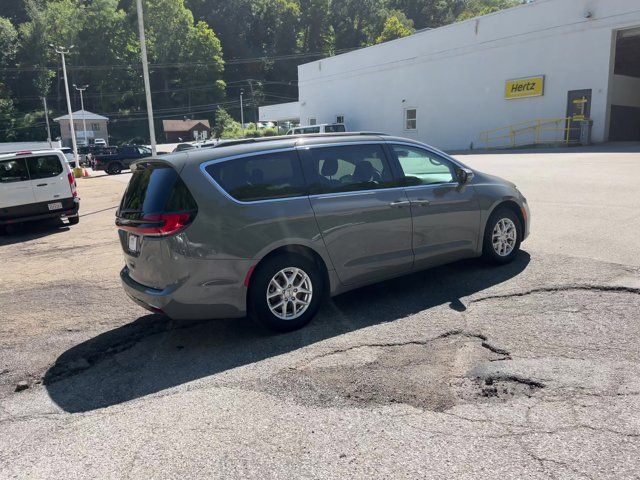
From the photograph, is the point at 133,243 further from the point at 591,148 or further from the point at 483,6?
the point at 483,6

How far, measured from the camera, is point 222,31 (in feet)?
369

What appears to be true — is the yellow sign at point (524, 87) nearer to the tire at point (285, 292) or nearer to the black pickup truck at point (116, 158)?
the black pickup truck at point (116, 158)

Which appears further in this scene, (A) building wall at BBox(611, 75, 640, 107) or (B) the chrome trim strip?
(A) building wall at BBox(611, 75, 640, 107)

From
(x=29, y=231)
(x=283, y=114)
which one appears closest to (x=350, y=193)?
(x=29, y=231)

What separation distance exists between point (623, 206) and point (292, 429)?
8998mm

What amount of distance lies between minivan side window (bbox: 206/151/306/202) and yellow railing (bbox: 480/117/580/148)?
89.1 ft

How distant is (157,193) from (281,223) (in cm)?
111

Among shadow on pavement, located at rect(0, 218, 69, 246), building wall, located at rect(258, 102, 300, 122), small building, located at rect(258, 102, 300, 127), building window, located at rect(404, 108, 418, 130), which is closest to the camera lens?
shadow on pavement, located at rect(0, 218, 69, 246)

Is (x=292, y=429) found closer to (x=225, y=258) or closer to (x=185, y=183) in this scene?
(x=225, y=258)

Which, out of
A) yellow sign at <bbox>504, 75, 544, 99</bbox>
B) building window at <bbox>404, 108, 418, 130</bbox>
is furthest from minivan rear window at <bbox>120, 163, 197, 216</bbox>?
building window at <bbox>404, 108, 418, 130</bbox>

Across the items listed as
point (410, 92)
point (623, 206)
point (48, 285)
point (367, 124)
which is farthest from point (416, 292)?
point (367, 124)

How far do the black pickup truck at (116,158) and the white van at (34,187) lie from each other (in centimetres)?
2113

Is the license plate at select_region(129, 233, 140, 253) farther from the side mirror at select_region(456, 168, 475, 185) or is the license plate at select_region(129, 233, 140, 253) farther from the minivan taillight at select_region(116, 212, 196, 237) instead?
the side mirror at select_region(456, 168, 475, 185)

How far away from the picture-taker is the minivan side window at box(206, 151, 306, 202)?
179 inches
